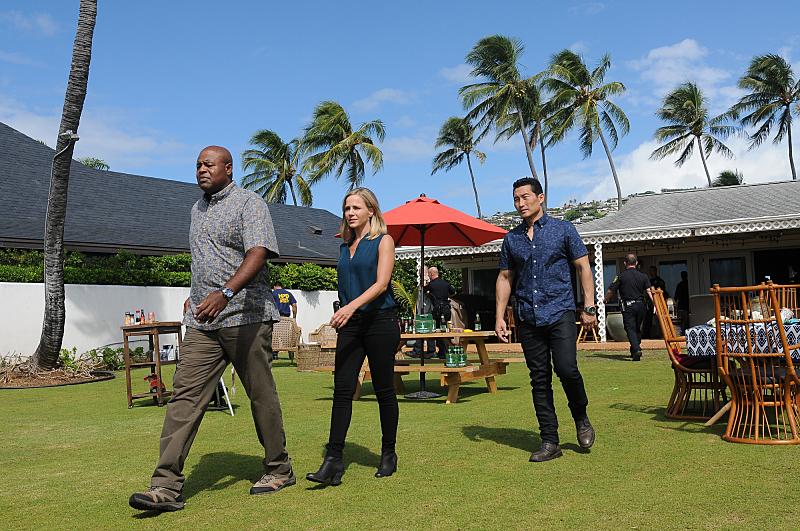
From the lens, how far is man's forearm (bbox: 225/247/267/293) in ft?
13.3

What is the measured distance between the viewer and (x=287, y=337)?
14.6m

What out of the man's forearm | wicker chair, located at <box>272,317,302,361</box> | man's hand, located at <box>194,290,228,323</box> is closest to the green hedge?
wicker chair, located at <box>272,317,302,361</box>

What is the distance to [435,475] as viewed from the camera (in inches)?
183

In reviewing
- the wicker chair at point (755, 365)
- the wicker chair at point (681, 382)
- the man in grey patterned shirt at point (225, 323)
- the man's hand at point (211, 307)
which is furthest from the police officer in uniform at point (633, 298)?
the man's hand at point (211, 307)

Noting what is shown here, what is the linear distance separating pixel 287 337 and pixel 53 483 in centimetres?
972

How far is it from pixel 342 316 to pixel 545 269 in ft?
4.92

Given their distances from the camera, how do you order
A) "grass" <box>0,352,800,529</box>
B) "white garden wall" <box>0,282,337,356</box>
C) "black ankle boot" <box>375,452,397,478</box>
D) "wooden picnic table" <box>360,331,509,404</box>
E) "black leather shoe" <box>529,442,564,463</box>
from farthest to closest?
1. "white garden wall" <box>0,282,337,356</box>
2. "wooden picnic table" <box>360,331,509,404</box>
3. "black leather shoe" <box>529,442,564,463</box>
4. "black ankle boot" <box>375,452,397,478</box>
5. "grass" <box>0,352,800,529</box>

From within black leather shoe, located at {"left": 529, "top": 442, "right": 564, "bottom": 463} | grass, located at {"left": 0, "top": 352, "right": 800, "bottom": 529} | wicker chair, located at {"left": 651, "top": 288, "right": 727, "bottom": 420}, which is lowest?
grass, located at {"left": 0, "top": 352, "right": 800, "bottom": 529}

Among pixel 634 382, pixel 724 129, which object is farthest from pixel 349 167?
pixel 634 382

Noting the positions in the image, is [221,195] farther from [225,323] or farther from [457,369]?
[457,369]

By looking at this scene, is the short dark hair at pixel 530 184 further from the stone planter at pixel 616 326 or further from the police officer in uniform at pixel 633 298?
the stone planter at pixel 616 326

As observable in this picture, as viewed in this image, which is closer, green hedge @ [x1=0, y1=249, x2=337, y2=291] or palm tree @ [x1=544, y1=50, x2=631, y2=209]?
green hedge @ [x1=0, y1=249, x2=337, y2=291]

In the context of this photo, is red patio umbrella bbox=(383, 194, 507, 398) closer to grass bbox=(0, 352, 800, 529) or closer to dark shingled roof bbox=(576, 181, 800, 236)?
grass bbox=(0, 352, 800, 529)

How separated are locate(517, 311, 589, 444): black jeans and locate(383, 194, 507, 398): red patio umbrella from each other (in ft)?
12.7
